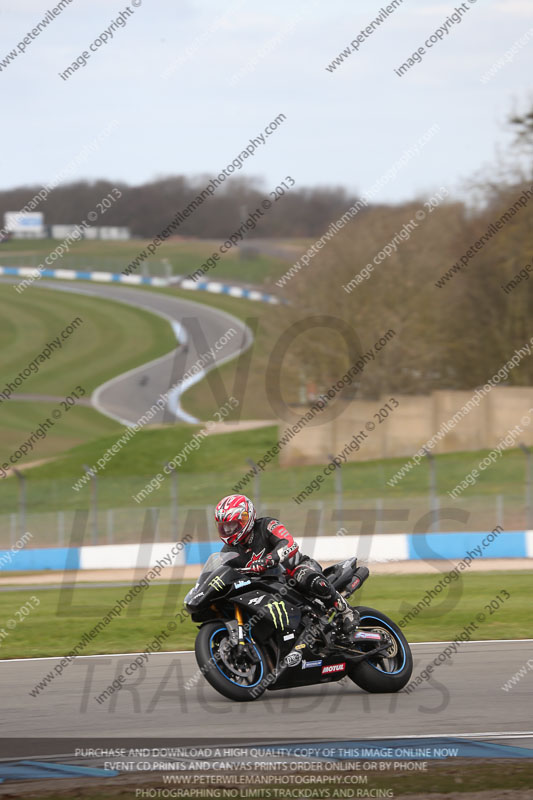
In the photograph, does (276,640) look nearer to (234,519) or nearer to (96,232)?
(234,519)

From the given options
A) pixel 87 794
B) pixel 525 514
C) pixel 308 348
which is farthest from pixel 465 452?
pixel 87 794

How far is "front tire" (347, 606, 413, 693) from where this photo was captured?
833 centimetres

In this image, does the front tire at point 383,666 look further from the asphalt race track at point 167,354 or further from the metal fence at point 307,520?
the asphalt race track at point 167,354

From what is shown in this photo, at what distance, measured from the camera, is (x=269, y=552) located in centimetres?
839

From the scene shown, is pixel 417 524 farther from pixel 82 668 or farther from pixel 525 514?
pixel 82 668

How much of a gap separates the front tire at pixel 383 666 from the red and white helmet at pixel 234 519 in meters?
1.08

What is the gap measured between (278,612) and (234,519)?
748 mm

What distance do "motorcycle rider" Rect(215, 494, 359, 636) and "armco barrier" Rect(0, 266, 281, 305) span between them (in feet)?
228

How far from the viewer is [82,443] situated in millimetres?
47062

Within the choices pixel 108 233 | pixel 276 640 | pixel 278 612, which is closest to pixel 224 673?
pixel 276 640

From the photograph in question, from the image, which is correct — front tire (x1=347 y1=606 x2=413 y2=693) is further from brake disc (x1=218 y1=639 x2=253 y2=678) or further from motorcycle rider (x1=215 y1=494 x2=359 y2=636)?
brake disc (x1=218 y1=639 x2=253 y2=678)

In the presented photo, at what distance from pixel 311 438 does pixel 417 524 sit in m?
16.9

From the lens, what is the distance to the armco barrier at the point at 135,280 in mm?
80562

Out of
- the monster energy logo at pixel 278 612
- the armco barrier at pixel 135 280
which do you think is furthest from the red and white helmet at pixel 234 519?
the armco barrier at pixel 135 280
